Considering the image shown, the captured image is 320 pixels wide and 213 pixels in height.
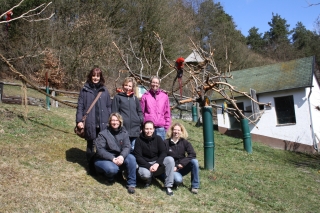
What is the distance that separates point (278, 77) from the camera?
18.3 meters

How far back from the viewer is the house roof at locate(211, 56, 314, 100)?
680 inches

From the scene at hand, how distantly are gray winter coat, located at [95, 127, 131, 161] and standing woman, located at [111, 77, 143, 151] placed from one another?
0.33 m

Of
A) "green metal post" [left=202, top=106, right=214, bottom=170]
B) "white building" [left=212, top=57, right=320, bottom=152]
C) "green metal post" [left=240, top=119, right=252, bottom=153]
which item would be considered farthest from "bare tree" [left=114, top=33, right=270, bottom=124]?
"white building" [left=212, top=57, right=320, bottom=152]

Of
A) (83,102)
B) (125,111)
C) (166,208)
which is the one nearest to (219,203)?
(166,208)

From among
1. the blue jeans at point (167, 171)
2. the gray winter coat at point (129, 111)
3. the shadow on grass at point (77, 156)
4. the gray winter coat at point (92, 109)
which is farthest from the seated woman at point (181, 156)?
the shadow on grass at point (77, 156)

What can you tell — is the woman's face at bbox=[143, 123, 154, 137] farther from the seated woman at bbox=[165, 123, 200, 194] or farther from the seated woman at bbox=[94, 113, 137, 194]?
the seated woman at bbox=[165, 123, 200, 194]

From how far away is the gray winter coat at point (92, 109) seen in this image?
545 cm

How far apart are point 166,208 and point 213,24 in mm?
33714

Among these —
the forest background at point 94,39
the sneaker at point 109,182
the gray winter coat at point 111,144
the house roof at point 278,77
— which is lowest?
the sneaker at point 109,182

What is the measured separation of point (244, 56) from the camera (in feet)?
115

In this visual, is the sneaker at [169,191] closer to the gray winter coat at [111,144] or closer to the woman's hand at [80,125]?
the gray winter coat at [111,144]

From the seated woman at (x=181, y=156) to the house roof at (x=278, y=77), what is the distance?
12.2 m

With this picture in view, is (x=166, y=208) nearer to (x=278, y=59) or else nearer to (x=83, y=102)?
(x=83, y=102)

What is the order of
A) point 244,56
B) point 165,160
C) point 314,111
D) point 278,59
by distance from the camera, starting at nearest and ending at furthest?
point 165,160 → point 314,111 → point 244,56 → point 278,59
